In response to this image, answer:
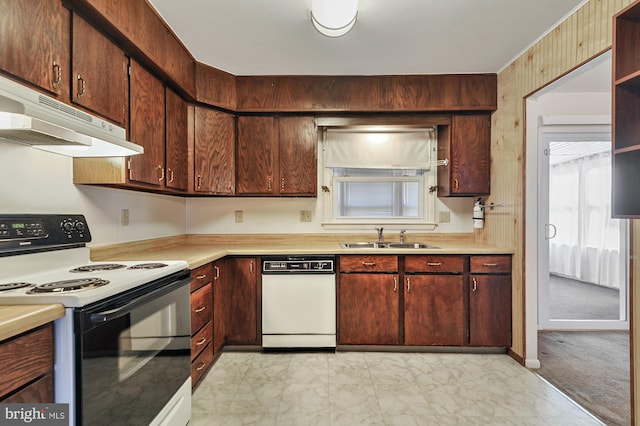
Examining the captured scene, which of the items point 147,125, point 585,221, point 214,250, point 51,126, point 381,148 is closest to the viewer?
point 51,126

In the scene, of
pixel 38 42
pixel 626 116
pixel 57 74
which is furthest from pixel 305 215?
pixel 626 116

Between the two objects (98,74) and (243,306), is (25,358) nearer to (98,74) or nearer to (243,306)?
(98,74)

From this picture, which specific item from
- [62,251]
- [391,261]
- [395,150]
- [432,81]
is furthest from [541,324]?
[62,251]

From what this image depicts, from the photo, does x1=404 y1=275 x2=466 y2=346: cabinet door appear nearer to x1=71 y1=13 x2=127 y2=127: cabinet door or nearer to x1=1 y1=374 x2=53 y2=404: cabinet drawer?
x1=1 y1=374 x2=53 y2=404: cabinet drawer

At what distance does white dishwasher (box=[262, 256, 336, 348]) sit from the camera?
2.58 metres

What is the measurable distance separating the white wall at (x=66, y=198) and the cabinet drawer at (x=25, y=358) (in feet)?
2.56

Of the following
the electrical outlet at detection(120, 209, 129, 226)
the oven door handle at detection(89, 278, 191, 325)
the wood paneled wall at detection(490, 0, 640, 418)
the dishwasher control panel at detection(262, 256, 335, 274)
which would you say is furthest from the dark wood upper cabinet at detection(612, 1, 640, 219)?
the electrical outlet at detection(120, 209, 129, 226)

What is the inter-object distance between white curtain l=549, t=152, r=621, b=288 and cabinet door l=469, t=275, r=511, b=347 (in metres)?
2.72

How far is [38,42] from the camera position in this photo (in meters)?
1.23

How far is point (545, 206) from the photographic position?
3.11 meters

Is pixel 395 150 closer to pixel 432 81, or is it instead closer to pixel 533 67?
pixel 432 81

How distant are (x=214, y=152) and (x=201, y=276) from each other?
114cm

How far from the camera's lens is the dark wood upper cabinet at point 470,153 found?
2.82 metres

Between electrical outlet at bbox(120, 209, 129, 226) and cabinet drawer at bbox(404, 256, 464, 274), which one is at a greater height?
electrical outlet at bbox(120, 209, 129, 226)
